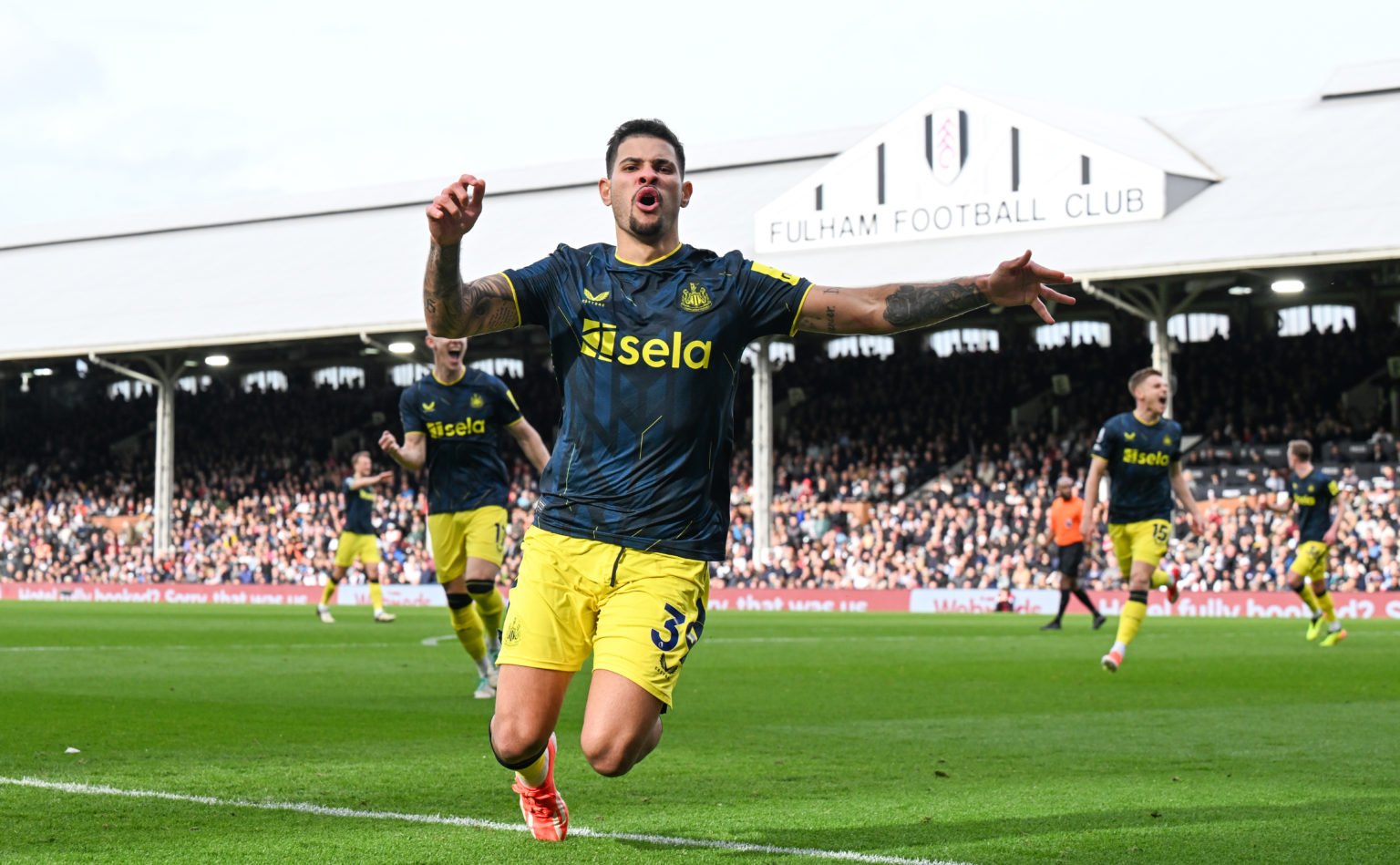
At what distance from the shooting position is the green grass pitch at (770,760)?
19.9ft

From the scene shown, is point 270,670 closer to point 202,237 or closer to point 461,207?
point 461,207

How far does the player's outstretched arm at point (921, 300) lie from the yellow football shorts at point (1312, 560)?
14.1m

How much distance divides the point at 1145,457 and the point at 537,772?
9215mm

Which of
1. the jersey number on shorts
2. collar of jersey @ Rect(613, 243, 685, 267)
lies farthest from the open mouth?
the jersey number on shorts

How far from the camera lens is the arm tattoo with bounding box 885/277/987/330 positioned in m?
5.69

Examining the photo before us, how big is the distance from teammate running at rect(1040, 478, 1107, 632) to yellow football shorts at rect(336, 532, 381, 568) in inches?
374

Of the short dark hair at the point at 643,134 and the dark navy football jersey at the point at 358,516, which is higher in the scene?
the short dark hair at the point at 643,134

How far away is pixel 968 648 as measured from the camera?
60.5 feet

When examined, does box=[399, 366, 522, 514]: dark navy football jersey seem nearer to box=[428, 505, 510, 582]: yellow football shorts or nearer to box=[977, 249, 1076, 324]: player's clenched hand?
box=[428, 505, 510, 582]: yellow football shorts

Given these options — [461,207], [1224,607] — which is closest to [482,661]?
[461,207]

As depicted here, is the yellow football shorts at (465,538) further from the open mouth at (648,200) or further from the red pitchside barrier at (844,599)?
the red pitchside barrier at (844,599)

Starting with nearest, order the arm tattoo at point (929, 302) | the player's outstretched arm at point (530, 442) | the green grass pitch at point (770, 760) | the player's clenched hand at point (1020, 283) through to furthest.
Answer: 1. the player's clenched hand at point (1020, 283)
2. the arm tattoo at point (929, 302)
3. the green grass pitch at point (770, 760)
4. the player's outstretched arm at point (530, 442)

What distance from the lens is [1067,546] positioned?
2395 cm

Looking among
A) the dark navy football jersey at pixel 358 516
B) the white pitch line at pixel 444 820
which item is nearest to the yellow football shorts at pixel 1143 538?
the white pitch line at pixel 444 820
